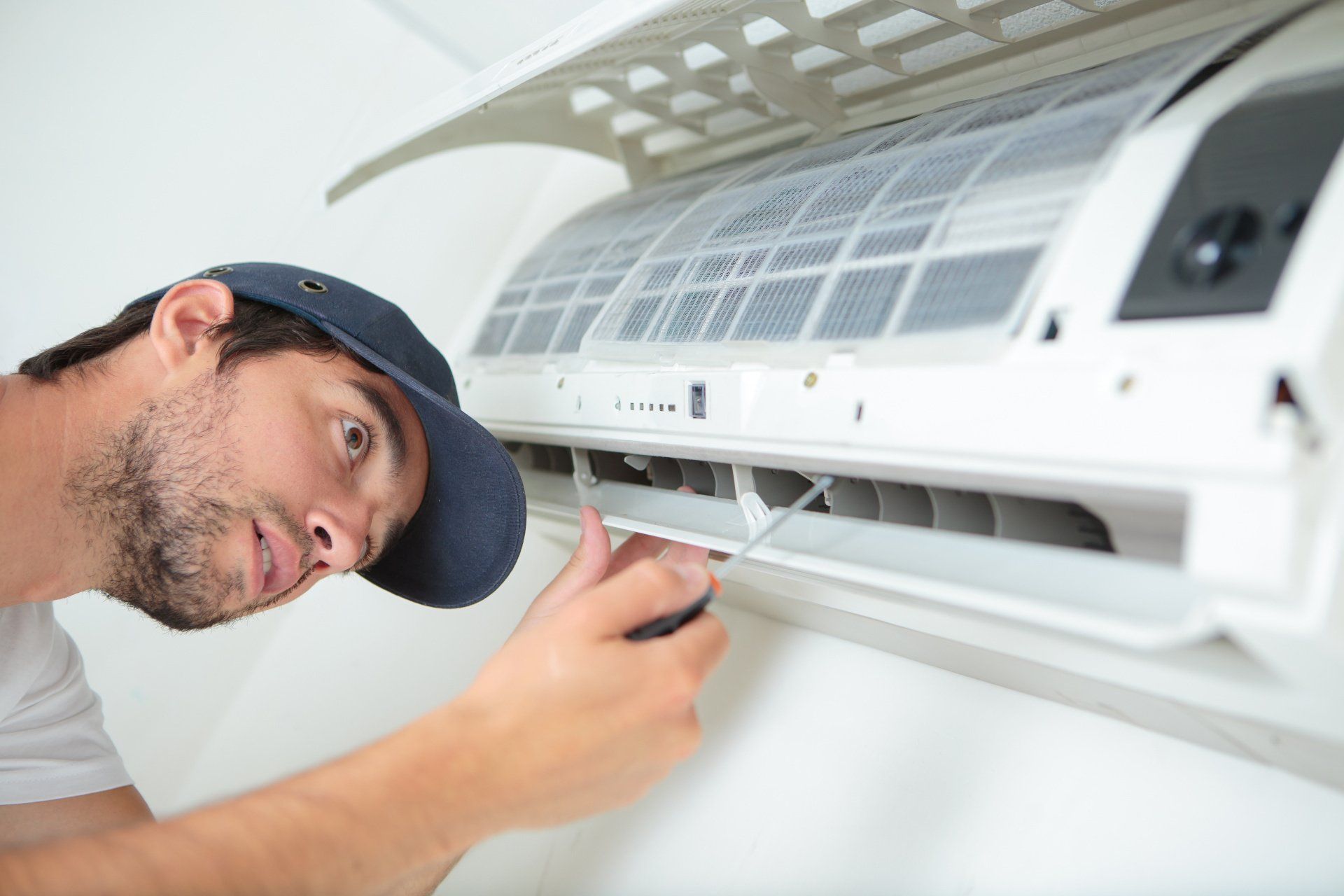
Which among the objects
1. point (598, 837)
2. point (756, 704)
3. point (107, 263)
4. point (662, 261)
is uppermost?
point (107, 263)

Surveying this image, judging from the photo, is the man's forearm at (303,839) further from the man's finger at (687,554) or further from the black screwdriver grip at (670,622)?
the man's finger at (687,554)

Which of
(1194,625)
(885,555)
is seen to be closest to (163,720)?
(885,555)

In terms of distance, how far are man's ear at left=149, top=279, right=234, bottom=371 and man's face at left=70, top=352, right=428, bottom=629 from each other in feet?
0.15

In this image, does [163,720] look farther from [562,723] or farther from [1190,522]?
[1190,522]

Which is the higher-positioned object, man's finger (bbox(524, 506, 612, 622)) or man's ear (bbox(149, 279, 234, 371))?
man's ear (bbox(149, 279, 234, 371))

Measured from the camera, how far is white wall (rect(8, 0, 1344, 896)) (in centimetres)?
86

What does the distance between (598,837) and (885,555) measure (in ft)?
2.22

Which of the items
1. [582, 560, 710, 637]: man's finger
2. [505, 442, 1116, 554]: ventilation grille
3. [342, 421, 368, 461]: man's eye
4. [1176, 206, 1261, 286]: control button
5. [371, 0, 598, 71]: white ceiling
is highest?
[371, 0, 598, 71]: white ceiling

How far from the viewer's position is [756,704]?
1.15 metres

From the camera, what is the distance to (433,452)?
46.4 inches

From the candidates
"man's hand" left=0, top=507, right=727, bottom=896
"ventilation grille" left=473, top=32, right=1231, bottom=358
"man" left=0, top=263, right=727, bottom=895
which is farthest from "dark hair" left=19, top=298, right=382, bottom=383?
"man's hand" left=0, top=507, right=727, bottom=896

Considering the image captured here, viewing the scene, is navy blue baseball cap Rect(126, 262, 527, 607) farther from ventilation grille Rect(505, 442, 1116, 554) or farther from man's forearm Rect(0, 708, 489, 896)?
man's forearm Rect(0, 708, 489, 896)

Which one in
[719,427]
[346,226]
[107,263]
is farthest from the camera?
[346,226]

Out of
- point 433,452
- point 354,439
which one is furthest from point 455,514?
point 354,439
